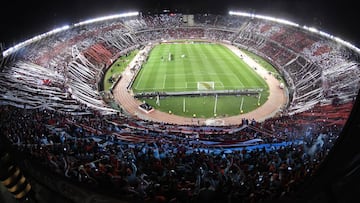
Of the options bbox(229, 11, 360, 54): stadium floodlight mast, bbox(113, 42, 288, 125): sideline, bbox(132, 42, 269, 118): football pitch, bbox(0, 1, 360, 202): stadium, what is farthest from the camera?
bbox(229, 11, 360, 54): stadium floodlight mast

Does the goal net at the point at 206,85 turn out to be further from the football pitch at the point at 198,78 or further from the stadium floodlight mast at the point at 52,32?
the stadium floodlight mast at the point at 52,32

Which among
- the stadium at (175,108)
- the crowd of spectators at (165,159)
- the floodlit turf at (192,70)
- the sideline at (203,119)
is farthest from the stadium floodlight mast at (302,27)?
the crowd of spectators at (165,159)

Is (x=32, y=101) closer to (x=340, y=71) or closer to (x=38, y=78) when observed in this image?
(x=38, y=78)

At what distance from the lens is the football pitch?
28109mm

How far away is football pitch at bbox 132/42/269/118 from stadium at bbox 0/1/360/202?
8.3 inches

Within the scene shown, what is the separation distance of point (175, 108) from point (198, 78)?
8.48m

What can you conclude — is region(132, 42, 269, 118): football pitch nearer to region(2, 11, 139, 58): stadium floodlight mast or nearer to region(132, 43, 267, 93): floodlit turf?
region(132, 43, 267, 93): floodlit turf

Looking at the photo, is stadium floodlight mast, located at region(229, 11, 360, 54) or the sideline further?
stadium floodlight mast, located at region(229, 11, 360, 54)

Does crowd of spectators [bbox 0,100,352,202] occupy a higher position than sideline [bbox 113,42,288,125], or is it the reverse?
sideline [bbox 113,42,288,125]

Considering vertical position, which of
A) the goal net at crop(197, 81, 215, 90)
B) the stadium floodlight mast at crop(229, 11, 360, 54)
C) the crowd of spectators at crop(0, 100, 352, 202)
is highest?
the stadium floodlight mast at crop(229, 11, 360, 54)

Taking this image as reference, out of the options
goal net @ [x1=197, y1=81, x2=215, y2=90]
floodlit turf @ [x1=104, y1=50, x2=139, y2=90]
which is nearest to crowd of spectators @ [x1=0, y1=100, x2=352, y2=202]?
goal net @ [x1=197, y1=81, x2=215, y2=90]

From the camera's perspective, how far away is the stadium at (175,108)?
9.78 metres

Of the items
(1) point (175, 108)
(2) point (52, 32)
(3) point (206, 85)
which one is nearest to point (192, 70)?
(3) point (206, 85)

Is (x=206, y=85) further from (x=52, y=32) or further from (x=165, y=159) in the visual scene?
(x=165, y=159)
